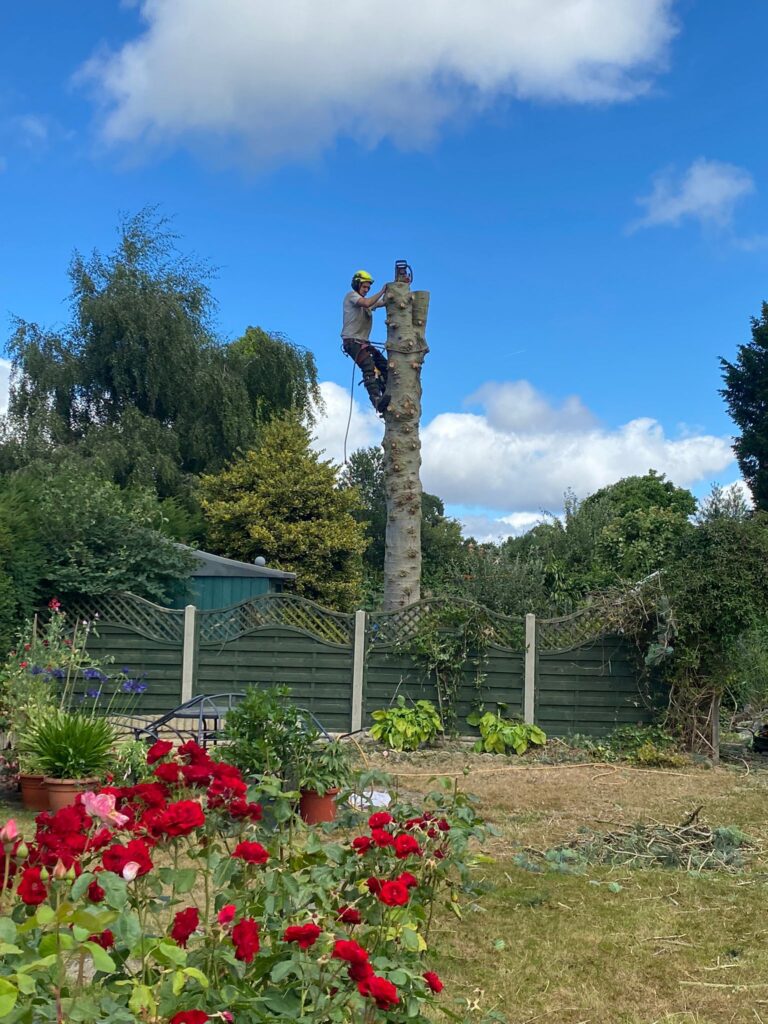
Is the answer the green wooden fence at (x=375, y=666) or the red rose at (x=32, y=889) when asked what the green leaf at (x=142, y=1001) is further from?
the green wooden fence at (x=375, y=666)

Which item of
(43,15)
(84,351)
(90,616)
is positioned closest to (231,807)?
(43,15)

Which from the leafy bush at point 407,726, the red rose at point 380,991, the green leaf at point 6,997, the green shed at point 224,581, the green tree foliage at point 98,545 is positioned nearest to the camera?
the green leaf at point 6,997

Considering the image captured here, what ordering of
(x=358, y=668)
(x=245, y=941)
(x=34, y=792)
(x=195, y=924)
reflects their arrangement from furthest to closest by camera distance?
1. (x=358, y=668)
2. (x=34, y=792)
3. (x=195, y=924)
4. (x=245, y=941)

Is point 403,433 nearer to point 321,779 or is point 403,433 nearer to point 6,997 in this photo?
point 321,779

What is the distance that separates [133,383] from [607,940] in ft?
63.3

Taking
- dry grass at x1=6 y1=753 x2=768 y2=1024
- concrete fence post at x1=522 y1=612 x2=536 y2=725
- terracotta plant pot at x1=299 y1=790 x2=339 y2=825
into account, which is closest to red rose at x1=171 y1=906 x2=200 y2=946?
dry grass at x1=6 y1=753 x2=768 y2=1024

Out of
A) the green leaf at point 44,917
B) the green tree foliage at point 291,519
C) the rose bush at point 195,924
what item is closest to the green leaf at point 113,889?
the rose bush at point 195,924

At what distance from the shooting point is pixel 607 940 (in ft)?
12.9

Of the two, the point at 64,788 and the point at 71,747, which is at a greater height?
the point at 71,747

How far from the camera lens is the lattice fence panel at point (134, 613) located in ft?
33.0

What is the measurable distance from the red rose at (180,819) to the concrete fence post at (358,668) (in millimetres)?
7875

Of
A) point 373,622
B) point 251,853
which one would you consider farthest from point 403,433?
point 251,853

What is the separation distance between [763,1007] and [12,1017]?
2900 mm

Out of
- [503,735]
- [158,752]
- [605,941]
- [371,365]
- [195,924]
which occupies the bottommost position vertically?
[605,941]
